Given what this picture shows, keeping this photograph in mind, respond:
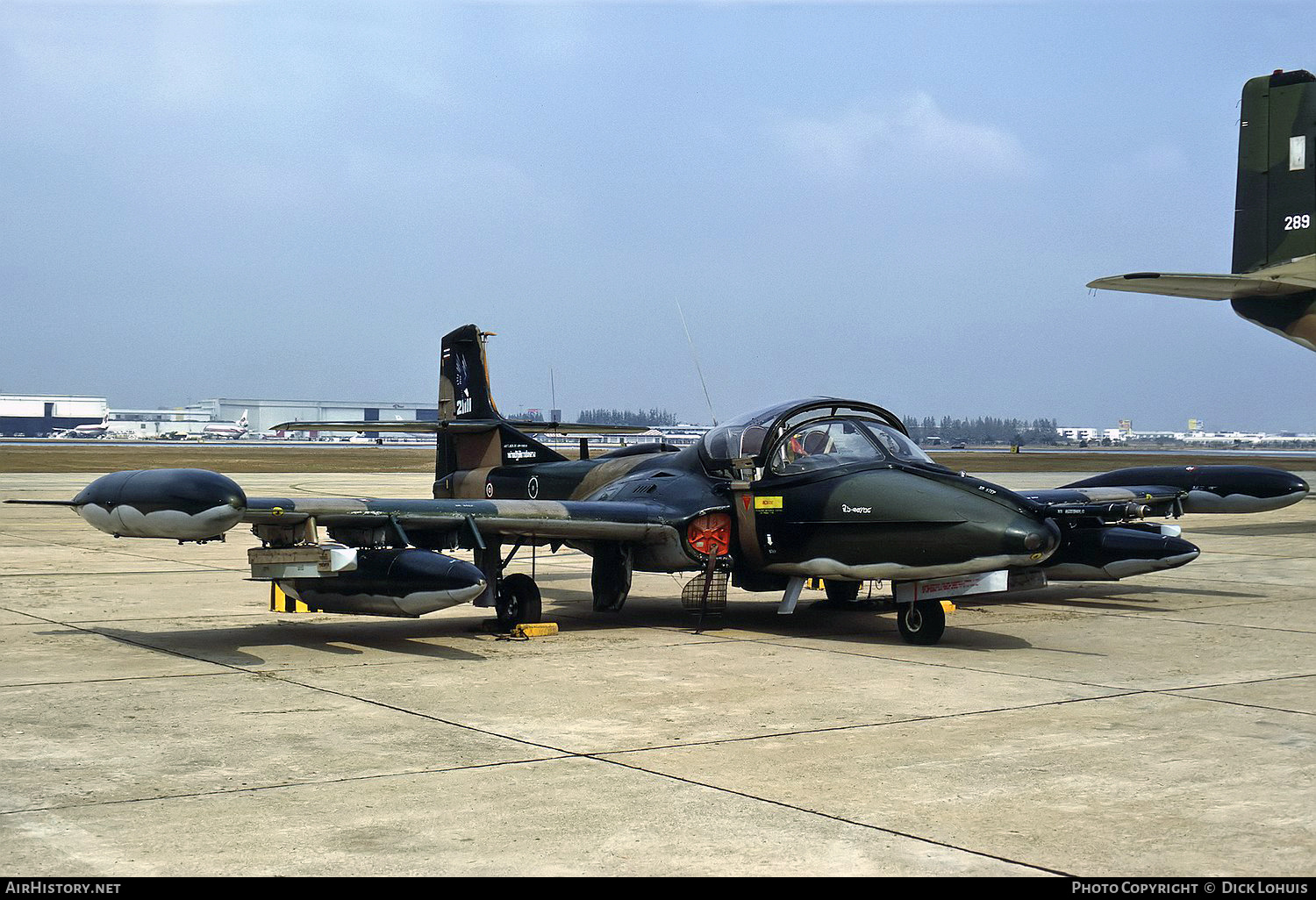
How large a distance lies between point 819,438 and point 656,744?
560 centimetres

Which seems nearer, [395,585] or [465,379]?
[395,585]

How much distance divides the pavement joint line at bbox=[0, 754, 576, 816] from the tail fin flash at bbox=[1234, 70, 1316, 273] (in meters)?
25.7

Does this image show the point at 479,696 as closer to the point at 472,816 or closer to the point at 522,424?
the point at 472,816

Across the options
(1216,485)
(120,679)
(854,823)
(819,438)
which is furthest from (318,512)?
(1216,485)

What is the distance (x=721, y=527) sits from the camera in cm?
1274

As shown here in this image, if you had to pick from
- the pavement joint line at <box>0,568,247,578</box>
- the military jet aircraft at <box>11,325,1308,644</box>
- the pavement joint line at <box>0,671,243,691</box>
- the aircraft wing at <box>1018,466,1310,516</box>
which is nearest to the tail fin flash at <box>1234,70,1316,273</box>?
the aircraft wing at <box>1018,466,1310,516</box>

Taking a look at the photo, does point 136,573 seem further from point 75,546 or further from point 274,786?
point 274,786

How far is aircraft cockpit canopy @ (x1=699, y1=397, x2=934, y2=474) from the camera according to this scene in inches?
484

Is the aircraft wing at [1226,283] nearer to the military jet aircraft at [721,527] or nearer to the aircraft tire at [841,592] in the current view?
the military jet aircraft at [721,527]

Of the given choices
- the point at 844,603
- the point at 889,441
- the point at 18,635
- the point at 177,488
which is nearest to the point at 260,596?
the point at 18,635

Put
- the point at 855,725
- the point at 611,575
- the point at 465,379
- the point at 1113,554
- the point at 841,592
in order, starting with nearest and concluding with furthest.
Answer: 1. the point at 855,725
2. the point at 611,575
3. the point at 841,592
4. the point at 1113,554
5. the point at 465,379

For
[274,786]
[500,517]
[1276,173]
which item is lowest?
[274,786]

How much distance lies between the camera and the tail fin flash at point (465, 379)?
17.4 metres

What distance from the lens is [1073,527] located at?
14.7m
